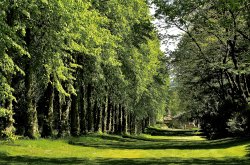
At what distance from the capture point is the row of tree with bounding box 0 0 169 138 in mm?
17178

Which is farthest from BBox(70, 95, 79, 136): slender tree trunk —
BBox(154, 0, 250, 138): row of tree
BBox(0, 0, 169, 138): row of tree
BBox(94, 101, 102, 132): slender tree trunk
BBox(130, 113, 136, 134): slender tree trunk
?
BBox(130, 113, 136, 134): slender tree trunk

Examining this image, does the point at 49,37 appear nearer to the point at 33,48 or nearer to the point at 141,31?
the point at 33,48

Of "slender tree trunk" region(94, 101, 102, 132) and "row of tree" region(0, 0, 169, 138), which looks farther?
"slender tree trunk" region(94, 101, 102, 132)

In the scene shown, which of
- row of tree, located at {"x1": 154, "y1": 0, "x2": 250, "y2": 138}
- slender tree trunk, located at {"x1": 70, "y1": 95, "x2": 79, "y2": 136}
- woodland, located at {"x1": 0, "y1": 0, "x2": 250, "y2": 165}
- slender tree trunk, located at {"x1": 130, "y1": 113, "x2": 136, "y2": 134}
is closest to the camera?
woodland, located at {"x1": 0, "y1": 0, "x2": 250, "y2": 165}

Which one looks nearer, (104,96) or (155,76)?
(104,96)

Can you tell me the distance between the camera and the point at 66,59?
26.5 m

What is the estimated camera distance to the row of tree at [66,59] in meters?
17.2

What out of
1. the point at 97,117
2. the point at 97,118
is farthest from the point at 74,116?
the point at 97,117

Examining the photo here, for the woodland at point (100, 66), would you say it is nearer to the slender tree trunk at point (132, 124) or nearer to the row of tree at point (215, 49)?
the row of tree at point (215, 49)

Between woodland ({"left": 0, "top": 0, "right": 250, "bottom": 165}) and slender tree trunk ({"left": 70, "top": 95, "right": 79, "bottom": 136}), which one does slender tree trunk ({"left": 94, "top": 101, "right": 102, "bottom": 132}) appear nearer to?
woodland ({"left": 0, "top": 0, "right": 250, "bottom": 165})

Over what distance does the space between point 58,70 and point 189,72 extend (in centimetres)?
2829

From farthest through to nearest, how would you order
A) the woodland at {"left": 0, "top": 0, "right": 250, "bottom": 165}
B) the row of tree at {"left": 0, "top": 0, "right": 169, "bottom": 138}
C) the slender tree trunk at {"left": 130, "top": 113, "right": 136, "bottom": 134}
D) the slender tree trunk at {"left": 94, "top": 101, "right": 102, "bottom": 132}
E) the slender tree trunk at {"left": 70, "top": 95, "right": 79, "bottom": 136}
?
the slender tree trunk at {"left": 130, "top": 113, "right": 136, "bottom": 134}
the slender tree trunk at {"left": 94, "top": 101, "right": 102, "bottom": 132}
the slender tree trunk at {"left": 70, "top": 95, "right": 79, "bottom": 136}
the woodland at {"left": 0, "top": 0, "right": 250, "bottom": 165}
the row of tree at {"left": 0, "top": 0, "right": 169, "bottom": 138}

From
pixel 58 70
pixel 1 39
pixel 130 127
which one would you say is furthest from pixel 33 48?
pixel 130 127

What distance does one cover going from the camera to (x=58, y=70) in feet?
62.7
